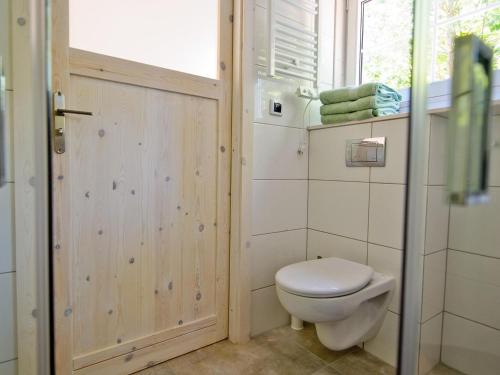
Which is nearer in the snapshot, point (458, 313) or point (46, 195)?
point (46, 195)

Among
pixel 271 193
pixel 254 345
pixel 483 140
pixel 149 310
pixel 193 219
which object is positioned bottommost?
pixel 254 345

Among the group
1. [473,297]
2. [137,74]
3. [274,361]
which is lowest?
[274,361]

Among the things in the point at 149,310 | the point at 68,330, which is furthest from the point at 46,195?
the point at 149,310

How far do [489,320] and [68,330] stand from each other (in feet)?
5.52

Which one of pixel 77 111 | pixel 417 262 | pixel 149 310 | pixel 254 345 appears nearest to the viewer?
pixel 417 262

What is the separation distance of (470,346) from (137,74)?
72.0 inches

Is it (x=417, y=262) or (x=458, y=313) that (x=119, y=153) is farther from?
(x=458, y=313)

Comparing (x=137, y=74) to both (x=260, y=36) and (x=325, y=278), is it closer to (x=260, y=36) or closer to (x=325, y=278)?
(x=260, y=36)

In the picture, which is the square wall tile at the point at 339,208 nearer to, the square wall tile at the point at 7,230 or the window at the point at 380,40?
the window at the point at 380,40

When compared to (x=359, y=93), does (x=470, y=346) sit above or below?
below

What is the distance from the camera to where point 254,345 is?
4.99ft

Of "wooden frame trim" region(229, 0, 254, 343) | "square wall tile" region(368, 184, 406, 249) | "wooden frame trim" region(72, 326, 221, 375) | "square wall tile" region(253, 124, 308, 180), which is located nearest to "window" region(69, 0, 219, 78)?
"wooden frame trim" region(229, 0, 254, 343)

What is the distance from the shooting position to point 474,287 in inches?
49.8

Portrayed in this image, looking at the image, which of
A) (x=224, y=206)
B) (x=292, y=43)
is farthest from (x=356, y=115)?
(x=224, y=206)
